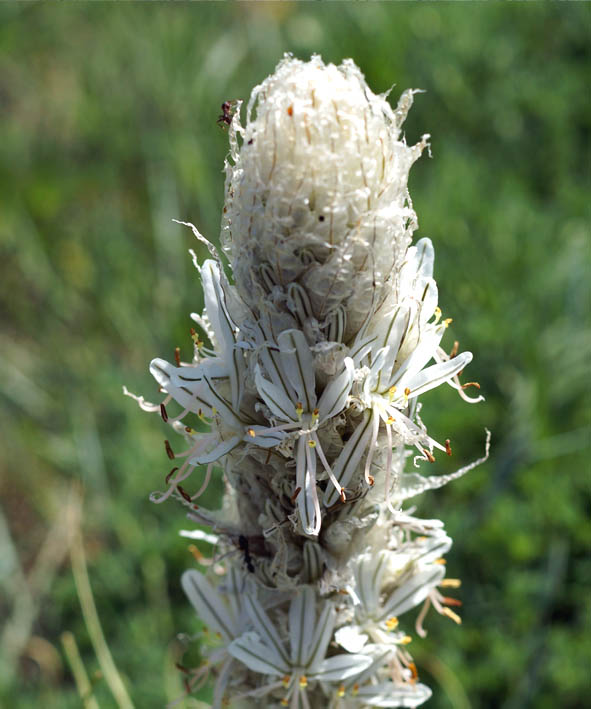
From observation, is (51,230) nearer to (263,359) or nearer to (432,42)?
(432,42)

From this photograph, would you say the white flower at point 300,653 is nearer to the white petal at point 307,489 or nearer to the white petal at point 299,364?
the white petal at point 307,489

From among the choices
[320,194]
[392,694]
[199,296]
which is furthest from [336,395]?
[199,296]

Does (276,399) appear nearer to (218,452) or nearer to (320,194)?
(218,452)

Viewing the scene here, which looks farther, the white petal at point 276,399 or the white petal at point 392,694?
the white petal at point 392,694

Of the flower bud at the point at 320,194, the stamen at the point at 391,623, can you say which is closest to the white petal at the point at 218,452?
the flower bud at the point at 320,194

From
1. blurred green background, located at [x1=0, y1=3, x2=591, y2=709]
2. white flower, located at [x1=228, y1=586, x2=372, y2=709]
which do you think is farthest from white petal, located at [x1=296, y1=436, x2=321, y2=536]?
blurred green background, located at [x1=0, y1=3, x2=591, y2=709]

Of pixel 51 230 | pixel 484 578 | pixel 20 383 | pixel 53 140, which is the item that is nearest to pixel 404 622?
pixel 484 578

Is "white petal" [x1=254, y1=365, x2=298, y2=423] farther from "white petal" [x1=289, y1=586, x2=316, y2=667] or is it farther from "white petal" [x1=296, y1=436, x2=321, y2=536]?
"white petal" [x1=289, y1=586, x2=316, y2=667]

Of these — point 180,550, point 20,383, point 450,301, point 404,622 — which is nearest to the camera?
point 404,622
